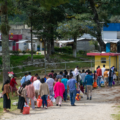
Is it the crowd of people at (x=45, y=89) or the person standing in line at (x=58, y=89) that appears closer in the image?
the crowd of people at (x=45, y=89)

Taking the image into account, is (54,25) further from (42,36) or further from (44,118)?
(44,118)

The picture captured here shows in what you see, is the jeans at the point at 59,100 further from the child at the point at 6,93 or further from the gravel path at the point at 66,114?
the child at the point at 6,93

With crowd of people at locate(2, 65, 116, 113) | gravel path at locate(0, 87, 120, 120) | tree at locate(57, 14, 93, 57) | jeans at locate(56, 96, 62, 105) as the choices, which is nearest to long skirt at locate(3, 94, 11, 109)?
crowd of people at locate(2, 65, 116, 113)

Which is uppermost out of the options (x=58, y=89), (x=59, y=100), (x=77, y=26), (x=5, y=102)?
(x=77, y=26)

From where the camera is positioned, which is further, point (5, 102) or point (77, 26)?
point (77, 26)

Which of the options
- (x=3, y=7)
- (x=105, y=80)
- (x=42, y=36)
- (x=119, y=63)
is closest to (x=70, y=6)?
(x=42, y=36)

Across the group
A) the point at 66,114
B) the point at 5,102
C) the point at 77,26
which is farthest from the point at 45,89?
the point at 77,26

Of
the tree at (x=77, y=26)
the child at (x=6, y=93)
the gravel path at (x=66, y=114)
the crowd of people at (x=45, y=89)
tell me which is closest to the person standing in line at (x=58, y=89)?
the crowd of people at (x=45, y=89)

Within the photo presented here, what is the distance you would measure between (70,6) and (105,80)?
48.0ft

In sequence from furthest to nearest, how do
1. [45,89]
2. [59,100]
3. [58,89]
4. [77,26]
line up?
[77,26] → [59,100] → [58,89] → [45,89]

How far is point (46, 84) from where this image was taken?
1172 cm

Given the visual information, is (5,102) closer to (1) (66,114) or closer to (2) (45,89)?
(2) (45,89)

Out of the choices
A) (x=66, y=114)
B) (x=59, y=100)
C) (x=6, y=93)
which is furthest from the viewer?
(x=59, y=100)

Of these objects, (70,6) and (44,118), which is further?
(70,6)
